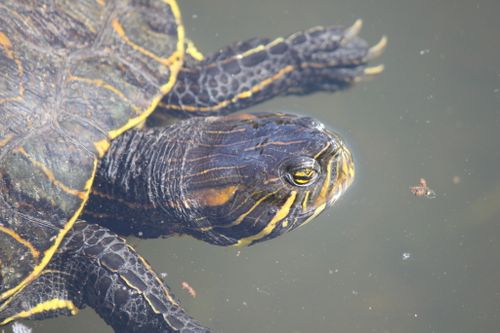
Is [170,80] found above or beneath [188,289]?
above

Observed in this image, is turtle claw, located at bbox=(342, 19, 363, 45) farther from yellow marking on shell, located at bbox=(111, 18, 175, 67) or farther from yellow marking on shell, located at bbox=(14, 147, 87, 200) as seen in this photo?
yellow marking on shell, located at bbox=(14, 147, 87, 200)

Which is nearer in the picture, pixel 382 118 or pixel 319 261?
pixel 319 261

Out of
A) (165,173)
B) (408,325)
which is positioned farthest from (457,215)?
(165,173)

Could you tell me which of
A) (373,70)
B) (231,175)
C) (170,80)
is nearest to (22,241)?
(231,175)

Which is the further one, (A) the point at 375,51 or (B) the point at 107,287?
(A) the point at 375,51

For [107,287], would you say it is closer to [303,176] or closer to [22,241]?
[22,241]

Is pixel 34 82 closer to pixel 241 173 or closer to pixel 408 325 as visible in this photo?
pixel 241 173

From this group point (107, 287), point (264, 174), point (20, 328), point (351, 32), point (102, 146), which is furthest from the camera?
point (351, 32)

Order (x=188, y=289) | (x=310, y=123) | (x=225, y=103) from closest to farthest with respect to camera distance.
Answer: (x=310, y=123) → (x=225, y=103) → (x=188, y=289)

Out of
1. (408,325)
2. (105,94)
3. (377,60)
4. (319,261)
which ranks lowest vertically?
(408,325)
